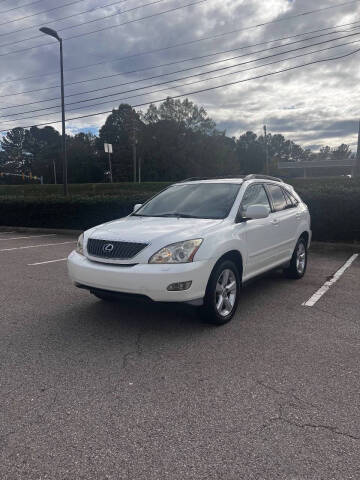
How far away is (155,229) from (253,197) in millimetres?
1763

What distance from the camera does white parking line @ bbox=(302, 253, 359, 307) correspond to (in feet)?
17.9

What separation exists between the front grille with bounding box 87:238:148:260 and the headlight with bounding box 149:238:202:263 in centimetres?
19

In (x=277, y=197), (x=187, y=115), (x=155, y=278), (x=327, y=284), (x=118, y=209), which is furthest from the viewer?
(x=187, y=115)

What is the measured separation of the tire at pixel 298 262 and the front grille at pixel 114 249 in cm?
335

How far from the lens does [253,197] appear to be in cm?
549

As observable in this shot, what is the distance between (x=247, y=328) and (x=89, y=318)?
6.19ft

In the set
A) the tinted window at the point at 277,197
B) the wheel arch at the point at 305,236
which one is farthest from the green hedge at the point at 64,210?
the tinted window at the point at 277,197

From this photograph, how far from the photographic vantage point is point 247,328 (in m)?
4.44

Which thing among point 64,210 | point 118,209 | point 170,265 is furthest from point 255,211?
point 64,210

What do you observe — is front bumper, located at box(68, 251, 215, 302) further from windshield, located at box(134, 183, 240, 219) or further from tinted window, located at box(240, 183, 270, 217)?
tinted window, located at box(240, 183, 270, 217)

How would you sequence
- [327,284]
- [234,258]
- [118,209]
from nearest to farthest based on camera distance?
[234,258], [327,284], [118,209]

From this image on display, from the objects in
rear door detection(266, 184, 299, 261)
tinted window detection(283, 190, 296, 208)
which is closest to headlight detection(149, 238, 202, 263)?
rear door detection(266, 184, 299, 261)

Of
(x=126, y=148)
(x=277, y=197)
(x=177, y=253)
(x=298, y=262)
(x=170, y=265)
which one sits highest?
(x=126, y=148)

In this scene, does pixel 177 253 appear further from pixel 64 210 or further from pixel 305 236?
pixel 64 210
